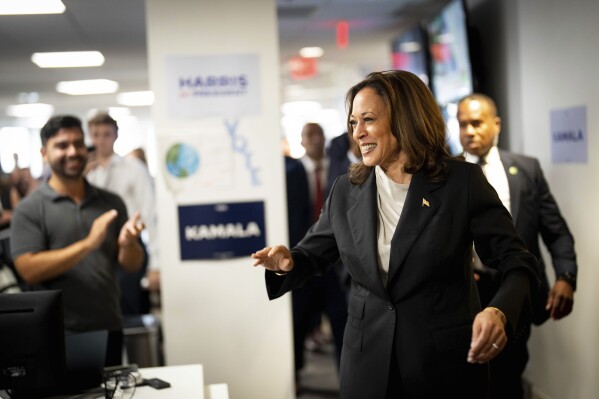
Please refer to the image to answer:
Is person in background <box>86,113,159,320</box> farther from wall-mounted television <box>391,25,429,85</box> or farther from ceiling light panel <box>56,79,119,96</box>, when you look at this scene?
ceiling light panel <box>56,79,119,96</box>

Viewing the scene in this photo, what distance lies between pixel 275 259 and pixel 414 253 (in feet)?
1.41

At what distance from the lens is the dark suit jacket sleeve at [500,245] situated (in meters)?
2.03

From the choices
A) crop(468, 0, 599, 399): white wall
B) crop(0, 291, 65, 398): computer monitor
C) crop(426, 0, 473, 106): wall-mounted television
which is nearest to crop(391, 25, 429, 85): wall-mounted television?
crop(426, 0, 473, 106): wall-mounted television

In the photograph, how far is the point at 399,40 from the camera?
798 centimetres

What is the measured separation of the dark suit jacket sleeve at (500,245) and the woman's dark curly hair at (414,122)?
0.43ft

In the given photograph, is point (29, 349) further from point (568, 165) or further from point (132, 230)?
point (568, 165)

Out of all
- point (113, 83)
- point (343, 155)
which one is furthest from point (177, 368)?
point (113, 83)

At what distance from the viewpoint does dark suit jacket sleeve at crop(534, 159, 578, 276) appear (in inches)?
134

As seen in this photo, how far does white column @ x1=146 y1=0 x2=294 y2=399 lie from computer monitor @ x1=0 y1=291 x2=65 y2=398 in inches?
72.5

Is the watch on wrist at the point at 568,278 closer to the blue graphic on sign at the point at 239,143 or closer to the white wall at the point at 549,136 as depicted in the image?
the white wall at the point at 549,136

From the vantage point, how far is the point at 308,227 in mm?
5402

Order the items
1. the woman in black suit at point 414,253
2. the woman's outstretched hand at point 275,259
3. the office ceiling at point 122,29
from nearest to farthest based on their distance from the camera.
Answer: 1. the woman in black suit at point 414,253
2. the woman's outstretched hand at point 275,259
3. the office ceiling at point 122,29

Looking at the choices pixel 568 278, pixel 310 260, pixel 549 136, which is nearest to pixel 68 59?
pixel 549 136

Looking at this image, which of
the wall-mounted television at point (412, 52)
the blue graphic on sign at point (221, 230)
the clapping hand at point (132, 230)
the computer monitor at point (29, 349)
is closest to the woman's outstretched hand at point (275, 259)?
the computer monitor at point (29, 349)
